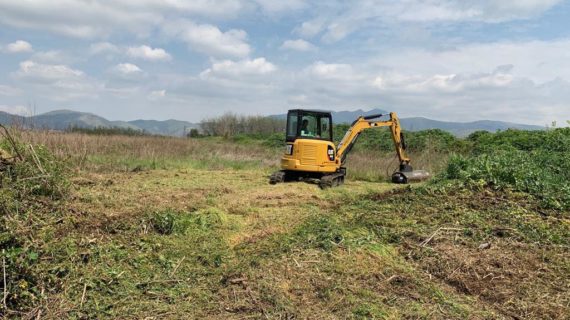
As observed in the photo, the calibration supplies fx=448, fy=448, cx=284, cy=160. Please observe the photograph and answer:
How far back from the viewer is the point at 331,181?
37.1 feet

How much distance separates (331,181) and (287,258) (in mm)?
6530

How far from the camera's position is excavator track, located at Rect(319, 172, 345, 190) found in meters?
11.2

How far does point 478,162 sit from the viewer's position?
9031mm

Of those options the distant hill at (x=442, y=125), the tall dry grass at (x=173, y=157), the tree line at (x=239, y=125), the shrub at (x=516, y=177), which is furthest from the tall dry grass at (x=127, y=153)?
the tree line at (x=239, y=125)

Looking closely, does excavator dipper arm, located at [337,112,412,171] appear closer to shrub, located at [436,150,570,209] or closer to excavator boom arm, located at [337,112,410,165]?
excavator boom arm, located at [337,112,410,165]

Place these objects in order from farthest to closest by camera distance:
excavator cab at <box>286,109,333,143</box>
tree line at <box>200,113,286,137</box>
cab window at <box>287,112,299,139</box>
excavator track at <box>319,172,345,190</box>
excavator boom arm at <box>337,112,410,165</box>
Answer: tree line at <box>200,113,286,137</box>, excavator boom arm at <box>337,112,410,165</box>, cab window at <box>287,112,299,139</box>, excavator cab at <box>286,109,333,143</box>, excavator track at <box>319,172,345,190</box>

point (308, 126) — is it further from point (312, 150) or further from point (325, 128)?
point (312, 150)

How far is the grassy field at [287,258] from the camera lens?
3949mm

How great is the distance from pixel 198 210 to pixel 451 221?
3.90 meters

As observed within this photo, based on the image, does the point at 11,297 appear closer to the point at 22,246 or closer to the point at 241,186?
the point at 22,246

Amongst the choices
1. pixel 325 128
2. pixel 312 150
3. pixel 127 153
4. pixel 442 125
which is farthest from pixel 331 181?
pixel 442 125

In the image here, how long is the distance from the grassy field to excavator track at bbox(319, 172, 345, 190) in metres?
3.03

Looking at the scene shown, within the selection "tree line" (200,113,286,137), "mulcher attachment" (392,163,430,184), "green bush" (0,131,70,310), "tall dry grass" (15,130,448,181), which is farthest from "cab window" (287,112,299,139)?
"tree line" (200,113,286,137)

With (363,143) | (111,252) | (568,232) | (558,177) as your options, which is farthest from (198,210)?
(363,143)
